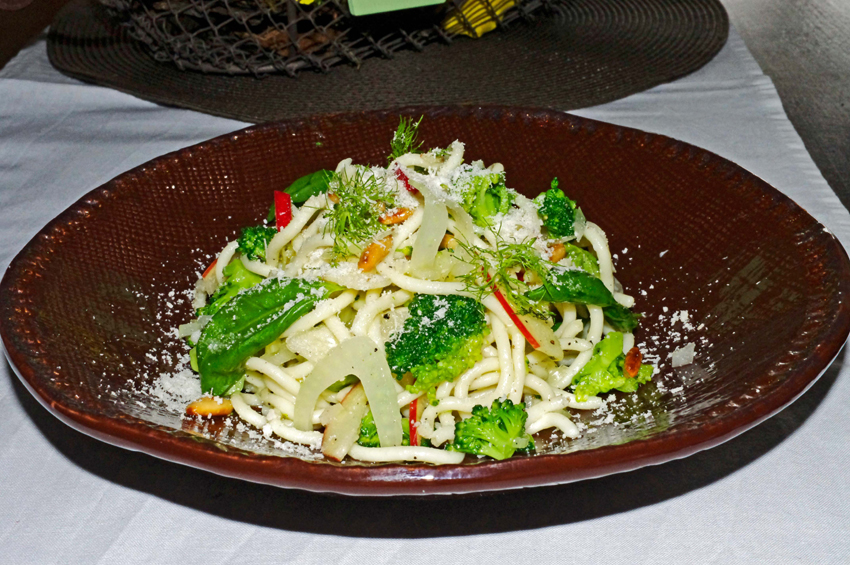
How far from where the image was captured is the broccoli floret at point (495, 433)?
1.65 meters

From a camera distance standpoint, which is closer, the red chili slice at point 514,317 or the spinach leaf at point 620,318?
the red chili slice at point 514,317

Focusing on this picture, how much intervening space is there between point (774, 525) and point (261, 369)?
1302mm

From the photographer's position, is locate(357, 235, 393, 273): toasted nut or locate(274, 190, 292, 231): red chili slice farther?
locate(274, 190, 292, 231): red chili slice

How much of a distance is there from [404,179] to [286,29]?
164 cm

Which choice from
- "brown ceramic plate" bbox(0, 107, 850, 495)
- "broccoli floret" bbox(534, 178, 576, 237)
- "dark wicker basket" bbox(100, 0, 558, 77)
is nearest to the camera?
"brown ceramic plate" bbox(0, 107, 850, 495)

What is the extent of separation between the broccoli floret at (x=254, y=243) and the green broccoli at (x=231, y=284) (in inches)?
1.7

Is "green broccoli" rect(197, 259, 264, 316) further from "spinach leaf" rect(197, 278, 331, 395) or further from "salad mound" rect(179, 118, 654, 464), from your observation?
"spinach leaf" rect(197, 278, 331, 395)

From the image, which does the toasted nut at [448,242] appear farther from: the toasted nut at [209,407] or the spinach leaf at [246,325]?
the toasted nut at [209,407]

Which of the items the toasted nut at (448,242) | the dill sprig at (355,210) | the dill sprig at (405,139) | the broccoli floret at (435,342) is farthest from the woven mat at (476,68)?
the broccoli floret at (435,342)

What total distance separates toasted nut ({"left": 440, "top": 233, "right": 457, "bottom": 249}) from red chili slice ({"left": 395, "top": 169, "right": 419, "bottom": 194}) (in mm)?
159

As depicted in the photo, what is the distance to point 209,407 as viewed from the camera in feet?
6.13

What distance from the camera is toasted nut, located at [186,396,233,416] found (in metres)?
1.86

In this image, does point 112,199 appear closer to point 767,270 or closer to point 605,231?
point 605,231

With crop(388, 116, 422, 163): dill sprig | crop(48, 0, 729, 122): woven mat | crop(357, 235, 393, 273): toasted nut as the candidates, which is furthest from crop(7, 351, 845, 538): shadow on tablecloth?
crop(48, 0, 729, 122): woven mat
